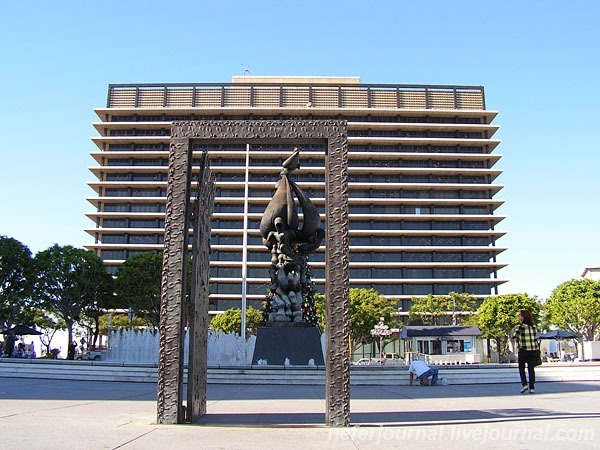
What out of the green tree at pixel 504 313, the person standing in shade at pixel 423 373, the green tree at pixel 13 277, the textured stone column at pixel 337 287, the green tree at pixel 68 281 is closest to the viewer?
the textured stone column at pixel 337 287

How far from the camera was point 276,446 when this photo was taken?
5.02m

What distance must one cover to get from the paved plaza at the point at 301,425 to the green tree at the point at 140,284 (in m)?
41.5

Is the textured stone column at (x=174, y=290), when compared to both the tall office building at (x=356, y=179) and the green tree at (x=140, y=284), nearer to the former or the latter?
the green tree at (x=140, y=284)

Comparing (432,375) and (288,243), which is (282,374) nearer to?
(432,375)

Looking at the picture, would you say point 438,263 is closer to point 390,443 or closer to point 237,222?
point 237,222

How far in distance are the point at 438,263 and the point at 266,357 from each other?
63085 millimetres

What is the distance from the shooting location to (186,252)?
6.75m

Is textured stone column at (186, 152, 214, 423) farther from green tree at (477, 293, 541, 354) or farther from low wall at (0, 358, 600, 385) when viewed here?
green tree at (477, 293, 541, 354)

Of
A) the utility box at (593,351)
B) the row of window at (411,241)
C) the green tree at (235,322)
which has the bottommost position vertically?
the utility box at (593,351)

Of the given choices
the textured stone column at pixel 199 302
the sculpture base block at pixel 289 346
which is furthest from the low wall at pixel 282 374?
the textured stone column at pixel 199 302

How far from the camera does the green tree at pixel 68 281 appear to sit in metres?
43.6

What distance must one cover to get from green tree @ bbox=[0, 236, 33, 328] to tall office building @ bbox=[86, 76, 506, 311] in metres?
33.8

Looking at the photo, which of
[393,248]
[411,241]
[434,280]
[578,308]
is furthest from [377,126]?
[578,308]

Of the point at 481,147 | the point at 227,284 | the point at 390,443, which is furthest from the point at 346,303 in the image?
the point at 481,147
